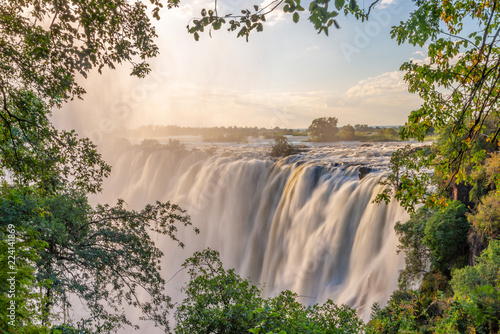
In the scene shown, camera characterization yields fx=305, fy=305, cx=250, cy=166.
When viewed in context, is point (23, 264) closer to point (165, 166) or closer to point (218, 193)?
point (218, 193)

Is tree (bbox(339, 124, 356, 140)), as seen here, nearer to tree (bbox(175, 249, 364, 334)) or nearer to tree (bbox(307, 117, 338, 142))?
tree (bbox(307, 117, 338, 142))

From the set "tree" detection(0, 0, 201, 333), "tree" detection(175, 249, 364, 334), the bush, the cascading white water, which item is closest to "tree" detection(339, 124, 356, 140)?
the cascading white water

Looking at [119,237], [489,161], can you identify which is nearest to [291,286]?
[489,161]

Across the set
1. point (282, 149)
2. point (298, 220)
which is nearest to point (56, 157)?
point (298, 220)

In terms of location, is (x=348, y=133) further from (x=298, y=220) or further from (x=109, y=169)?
(x=109, y=169)

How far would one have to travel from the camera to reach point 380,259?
506 inches

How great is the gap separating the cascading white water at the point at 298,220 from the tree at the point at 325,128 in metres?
5.95

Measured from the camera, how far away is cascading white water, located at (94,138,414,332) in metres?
13.4

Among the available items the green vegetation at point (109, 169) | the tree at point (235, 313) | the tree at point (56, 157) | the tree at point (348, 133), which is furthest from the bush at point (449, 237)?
the tree at point (348, 133)

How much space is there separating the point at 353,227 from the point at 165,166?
26.3m

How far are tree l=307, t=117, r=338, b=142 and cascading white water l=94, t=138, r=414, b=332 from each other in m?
5.95

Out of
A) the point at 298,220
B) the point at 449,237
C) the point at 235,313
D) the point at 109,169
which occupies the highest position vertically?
the point at 109,169

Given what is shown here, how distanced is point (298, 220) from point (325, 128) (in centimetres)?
1567

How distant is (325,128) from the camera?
1230 inches
